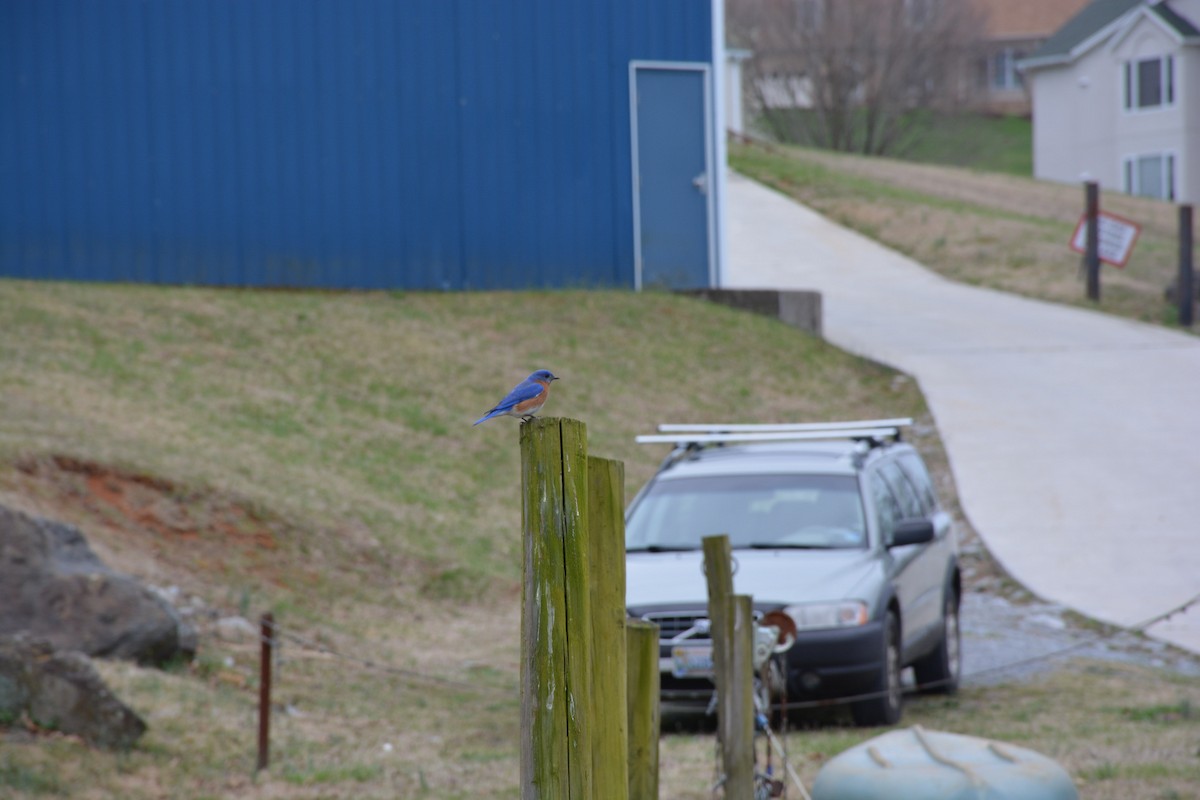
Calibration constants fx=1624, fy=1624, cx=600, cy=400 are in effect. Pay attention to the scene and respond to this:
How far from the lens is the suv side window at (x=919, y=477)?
1120 centimetres

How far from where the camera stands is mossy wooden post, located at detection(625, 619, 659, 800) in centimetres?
561

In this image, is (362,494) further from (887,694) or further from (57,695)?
(57,695)

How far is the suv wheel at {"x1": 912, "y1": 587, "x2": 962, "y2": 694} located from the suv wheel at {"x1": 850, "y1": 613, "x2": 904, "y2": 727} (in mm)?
849

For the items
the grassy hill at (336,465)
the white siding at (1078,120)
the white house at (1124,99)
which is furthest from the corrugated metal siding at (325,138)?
the white siding at (1078,120)

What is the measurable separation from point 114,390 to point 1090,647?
8.98 m

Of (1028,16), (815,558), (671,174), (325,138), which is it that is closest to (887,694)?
(815,558)

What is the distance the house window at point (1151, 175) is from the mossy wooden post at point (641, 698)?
4398 centimetres

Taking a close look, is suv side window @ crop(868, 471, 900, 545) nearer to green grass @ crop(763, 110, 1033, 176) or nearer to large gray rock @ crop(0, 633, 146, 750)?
large gray rock @ crop(0, 633, 146, 750)

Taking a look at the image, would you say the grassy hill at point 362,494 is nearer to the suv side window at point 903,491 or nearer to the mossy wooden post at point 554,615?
the suv side window at point 903,491

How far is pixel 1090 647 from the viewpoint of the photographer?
38.4 ft

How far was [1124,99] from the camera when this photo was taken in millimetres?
48281

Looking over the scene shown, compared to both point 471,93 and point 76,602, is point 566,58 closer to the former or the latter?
point 471,93

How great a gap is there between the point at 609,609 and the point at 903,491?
675cm

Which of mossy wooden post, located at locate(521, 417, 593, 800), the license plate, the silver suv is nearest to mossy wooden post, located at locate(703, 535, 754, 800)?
the silver suv
